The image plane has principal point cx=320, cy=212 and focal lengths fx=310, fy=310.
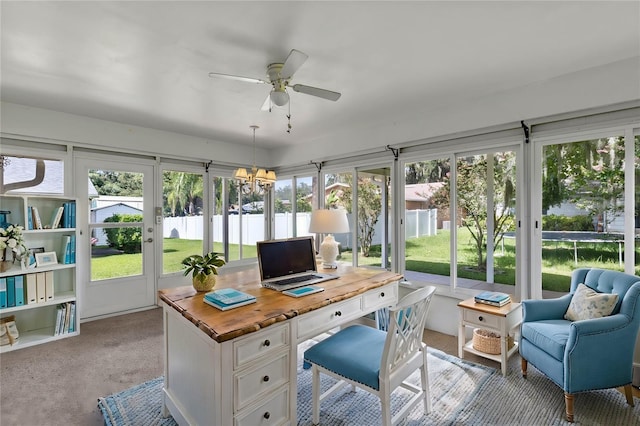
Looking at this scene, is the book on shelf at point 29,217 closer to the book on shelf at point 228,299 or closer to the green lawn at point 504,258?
the book on shelf at point 228,299

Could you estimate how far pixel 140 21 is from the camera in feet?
5.96

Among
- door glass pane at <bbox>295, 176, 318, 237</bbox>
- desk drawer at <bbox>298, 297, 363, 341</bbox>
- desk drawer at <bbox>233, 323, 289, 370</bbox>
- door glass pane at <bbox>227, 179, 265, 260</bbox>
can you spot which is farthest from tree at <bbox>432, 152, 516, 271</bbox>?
door glass pane at <bbox>227, 179, 265, 260</bbox>

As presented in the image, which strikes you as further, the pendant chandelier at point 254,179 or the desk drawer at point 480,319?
the pendant chandelier at point 254,179

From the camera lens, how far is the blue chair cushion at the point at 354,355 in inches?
67.7

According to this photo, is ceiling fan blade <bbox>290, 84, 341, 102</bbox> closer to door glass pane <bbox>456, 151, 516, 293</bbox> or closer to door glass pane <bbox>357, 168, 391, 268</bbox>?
door glass pane <bbox>456, 151, 516, 293</bbox>

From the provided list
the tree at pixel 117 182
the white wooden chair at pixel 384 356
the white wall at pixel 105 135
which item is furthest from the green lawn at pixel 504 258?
the tree at pixel 117 182

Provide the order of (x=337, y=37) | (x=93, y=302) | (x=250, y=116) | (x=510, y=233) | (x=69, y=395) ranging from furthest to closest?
(x=93, y=302), (x=250, y=116), (x=510, y=233), (x=69, y=395), (x=337, y=37)

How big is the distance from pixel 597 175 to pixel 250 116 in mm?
3382

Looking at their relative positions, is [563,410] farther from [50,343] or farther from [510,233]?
[50,343]

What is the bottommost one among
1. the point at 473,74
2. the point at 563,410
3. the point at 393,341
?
the point at 563,410

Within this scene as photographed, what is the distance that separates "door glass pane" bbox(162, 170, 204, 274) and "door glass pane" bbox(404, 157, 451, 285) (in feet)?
10.1

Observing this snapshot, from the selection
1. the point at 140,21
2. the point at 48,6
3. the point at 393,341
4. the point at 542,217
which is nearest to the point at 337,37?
the point at 140,21

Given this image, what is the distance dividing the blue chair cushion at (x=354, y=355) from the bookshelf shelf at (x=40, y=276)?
3.04 meters

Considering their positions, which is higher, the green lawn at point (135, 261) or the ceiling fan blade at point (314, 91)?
the ceiling fan blade at point (314, 91)
